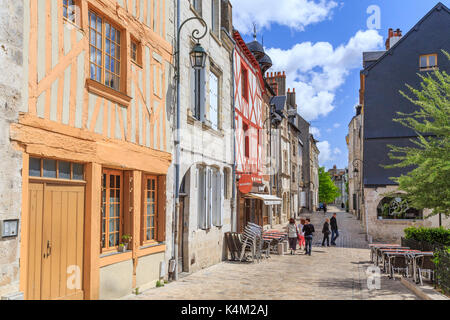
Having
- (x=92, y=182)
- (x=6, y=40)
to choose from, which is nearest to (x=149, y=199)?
(x=92, y=182)

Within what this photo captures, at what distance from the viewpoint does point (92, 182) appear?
20.5 feet

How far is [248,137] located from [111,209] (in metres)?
10.2

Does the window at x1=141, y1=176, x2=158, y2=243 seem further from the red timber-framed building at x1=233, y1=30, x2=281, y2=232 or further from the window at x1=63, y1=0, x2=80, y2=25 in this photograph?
the red timber-framed building at x1=233, y1=30, x2=281, y2=232

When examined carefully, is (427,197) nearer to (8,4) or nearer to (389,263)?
(389,263)

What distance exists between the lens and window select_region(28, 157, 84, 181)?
207 inches

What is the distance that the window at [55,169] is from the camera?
526 centimetres

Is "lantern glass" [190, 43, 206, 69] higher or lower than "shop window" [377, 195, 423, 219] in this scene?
higher

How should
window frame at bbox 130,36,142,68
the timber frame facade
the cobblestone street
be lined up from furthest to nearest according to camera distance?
window frame at bbox 130,36,142,68 < the cobblestone street < the timber frame facade

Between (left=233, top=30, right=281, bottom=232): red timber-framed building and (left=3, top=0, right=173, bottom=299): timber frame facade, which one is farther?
(left=233, top=30, right=281, bottom=232): red timber-framed building

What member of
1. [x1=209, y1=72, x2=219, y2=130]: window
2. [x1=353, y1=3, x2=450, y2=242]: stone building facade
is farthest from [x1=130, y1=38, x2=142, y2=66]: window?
[x1=353, y1=3, x2=450, y2=242]: stone building facade

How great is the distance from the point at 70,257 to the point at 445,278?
19.7 feet

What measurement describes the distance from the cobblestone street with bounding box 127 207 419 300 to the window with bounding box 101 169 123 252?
99cm

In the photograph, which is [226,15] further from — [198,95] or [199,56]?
[199,56]

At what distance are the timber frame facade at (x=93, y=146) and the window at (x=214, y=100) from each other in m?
2.99
